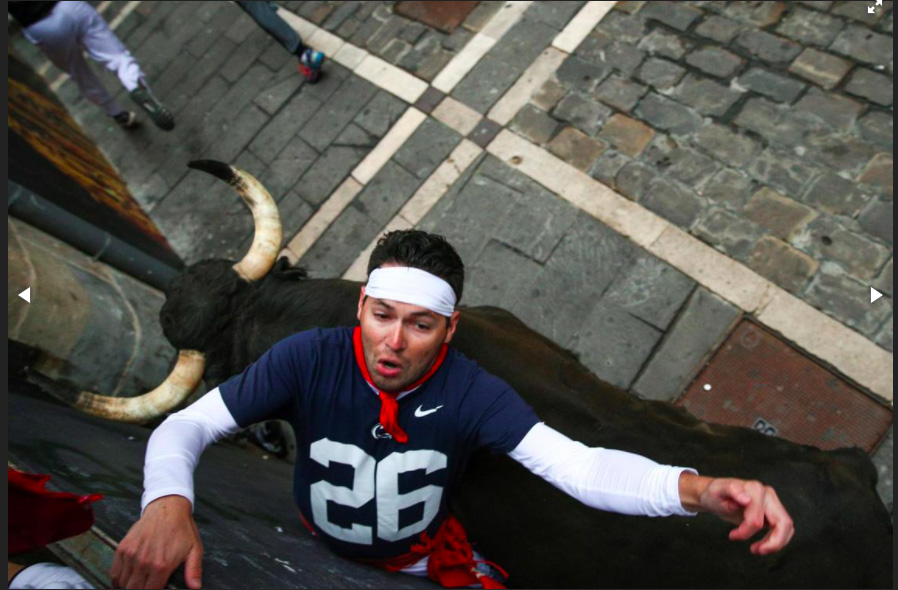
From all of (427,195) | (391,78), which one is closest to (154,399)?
(427,195)

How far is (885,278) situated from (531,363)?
2600 mm

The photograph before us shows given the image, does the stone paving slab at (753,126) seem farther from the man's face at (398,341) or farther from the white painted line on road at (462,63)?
the man's face at (398,341)

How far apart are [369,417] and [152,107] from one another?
5.33 m

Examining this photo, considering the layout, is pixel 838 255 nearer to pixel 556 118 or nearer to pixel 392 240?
pixel 556 118

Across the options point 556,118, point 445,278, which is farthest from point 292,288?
point 556,118

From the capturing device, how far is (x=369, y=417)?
219 centimetres

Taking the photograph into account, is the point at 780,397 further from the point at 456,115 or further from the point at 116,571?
the point at 116,571

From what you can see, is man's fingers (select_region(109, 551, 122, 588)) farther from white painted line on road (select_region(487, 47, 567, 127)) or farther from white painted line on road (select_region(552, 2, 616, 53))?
white painted line on road (select_region(552, 2, 616, 53))

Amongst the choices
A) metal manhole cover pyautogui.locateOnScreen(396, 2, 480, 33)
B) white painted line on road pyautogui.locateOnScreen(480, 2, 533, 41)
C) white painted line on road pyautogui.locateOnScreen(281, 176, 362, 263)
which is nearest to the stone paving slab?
white painted line on road pyautogui.locateOnScreen(480, 2, 533, 41)

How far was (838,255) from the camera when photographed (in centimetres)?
423

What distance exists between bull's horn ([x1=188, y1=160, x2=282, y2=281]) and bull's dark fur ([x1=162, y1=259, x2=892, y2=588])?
1.16 ft

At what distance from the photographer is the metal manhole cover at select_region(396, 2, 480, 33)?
20.7 ft

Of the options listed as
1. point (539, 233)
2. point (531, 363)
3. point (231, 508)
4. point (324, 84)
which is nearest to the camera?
point (231, 508)

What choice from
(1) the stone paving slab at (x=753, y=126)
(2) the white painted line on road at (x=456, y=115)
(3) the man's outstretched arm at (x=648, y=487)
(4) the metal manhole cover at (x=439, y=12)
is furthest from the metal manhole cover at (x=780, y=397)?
(4) the metal manhole cover at (x=439, y=12)
